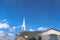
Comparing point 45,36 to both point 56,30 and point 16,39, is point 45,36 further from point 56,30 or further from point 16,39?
point 16,39

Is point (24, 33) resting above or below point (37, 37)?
above

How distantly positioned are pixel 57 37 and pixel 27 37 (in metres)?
7.12

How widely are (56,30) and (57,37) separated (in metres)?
1.48

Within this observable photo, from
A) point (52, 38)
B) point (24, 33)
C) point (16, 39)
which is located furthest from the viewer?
point (24, 33)

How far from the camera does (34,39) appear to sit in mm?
40281

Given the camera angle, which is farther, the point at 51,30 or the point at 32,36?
the point at 32,36

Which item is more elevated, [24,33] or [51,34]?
[24,33]

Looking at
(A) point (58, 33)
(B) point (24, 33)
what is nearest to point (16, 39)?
(B) point (24, 33)

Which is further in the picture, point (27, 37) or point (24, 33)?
point (24, 33)

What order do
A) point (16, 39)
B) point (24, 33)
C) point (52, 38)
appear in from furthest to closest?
1. point (24, 33)
2. point (16, 39)
3. point (52, 38)

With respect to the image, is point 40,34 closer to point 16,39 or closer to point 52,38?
point 52,38

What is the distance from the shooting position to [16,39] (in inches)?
1649

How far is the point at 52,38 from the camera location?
39188 millimetres

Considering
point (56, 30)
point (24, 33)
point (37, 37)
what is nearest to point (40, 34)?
point (37, 37)
